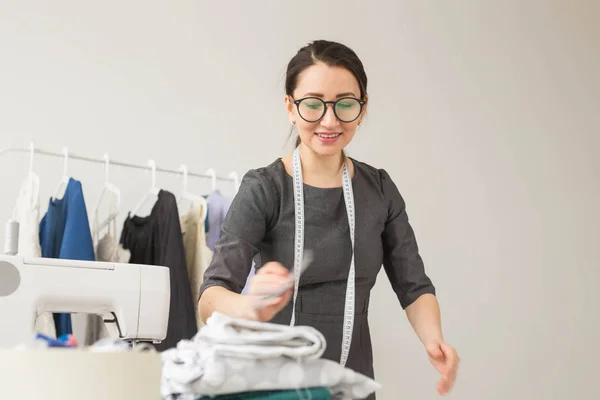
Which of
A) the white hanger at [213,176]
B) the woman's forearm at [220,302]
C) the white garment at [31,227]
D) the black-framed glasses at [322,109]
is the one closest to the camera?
the woman's forearm at [220,302]

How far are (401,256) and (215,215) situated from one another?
1220 mm

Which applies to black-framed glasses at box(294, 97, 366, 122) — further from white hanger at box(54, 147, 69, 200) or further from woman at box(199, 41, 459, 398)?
white hanger at box(54, 147, 69, 200)

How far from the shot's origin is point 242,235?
158 centimetres

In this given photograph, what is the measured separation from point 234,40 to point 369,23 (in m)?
0.71

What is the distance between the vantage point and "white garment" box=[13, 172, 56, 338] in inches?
95.3

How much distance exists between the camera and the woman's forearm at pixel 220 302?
1239mm

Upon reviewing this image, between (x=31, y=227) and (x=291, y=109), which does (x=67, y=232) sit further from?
(x=291, y=109)

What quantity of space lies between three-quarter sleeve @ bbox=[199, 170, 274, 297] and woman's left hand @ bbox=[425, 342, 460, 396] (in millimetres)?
387

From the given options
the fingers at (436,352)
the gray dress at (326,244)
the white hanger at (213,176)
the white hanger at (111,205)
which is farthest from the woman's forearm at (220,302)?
the white hanger at (213,176)

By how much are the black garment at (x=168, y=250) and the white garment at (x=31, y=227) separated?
0.33m

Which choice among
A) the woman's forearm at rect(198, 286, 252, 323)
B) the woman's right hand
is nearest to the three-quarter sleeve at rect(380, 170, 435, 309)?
the woman's forearm at rect(198, 286, 252, 323)

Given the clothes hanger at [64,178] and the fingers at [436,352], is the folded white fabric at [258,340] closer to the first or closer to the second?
the fingers at [436,352]

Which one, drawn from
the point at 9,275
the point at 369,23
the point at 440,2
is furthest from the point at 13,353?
the point at 440,2

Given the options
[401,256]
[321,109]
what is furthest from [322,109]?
[401,256]
